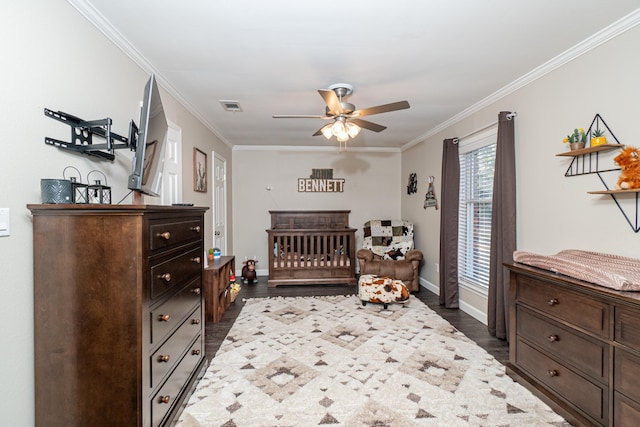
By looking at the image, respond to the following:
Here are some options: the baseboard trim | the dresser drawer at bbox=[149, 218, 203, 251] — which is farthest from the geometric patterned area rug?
the dresser drawer at bbox=[149, 218, 203, 251]

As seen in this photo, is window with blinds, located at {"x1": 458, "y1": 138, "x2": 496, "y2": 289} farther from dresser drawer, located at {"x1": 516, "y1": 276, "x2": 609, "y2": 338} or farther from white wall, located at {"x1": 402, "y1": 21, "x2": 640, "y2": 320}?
dresser drawer, located at {"x1": 516, "y1": 276, "x2": 609, "y2": 338}

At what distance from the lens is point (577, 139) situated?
215 cm

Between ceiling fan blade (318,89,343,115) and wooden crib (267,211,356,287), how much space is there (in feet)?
8.55

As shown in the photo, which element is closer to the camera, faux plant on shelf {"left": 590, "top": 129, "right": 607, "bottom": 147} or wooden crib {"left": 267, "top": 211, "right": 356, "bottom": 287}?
faux plant on shelf {"left": 590, "top": 129, "right": 607, "bottom": 147}

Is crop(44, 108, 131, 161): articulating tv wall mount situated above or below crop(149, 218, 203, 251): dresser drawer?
above

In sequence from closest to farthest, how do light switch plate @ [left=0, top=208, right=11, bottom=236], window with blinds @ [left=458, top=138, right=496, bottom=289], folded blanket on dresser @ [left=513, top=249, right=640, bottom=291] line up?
light switch plate @ [left=0, top=208, right=11, bottom=236], folded blanket on dresser @ [left=513, top=249, right=640, bottom=291], window with blinds @ [left=458, top=138, right=496, bottom=289]

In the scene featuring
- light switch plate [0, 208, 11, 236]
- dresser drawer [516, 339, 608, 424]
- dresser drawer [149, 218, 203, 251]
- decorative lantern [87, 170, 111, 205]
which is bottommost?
dresser drawer [516, 339, 608, 424]

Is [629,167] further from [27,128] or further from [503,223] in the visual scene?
[27,128]

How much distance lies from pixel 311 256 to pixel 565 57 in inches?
151

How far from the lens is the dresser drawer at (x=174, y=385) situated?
4.95ft

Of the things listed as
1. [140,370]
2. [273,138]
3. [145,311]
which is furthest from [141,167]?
[273,138]

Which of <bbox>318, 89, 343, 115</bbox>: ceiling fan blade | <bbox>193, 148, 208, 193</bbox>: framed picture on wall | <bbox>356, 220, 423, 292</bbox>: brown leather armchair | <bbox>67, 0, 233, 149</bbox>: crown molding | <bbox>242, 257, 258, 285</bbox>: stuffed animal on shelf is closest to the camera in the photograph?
<bbox>67, 0, 233, 149</bbox>: crown molding

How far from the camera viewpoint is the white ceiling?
5.82 ft

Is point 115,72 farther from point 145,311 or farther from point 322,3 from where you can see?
point 145,311
